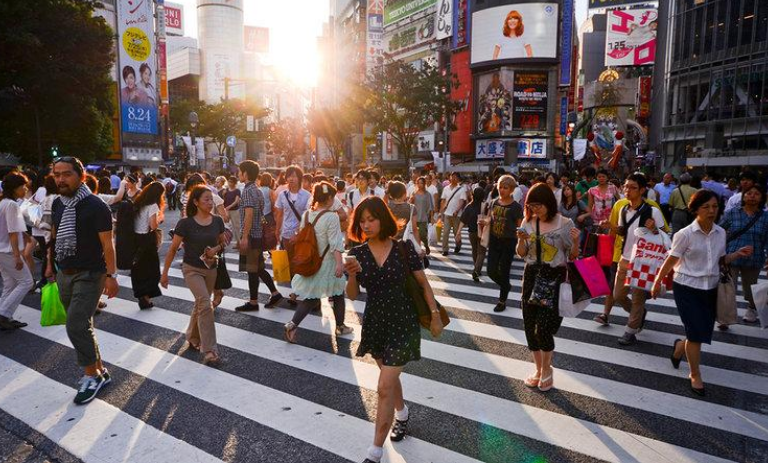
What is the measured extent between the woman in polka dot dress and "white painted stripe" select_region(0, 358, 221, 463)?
1.36 meters

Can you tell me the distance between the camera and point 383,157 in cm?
6250

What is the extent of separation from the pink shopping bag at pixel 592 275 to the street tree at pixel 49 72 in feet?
75.9

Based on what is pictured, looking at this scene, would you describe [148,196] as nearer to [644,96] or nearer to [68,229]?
[68,229]

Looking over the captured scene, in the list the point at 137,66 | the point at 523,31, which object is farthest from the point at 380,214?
the point at 137,66

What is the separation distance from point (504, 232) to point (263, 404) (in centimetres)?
422

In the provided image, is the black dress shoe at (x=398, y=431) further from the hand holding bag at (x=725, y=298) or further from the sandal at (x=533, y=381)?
the hand holding bag at (x=725, y=298)

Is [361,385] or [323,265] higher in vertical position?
[323,265]

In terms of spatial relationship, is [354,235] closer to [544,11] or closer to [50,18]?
[50,18]

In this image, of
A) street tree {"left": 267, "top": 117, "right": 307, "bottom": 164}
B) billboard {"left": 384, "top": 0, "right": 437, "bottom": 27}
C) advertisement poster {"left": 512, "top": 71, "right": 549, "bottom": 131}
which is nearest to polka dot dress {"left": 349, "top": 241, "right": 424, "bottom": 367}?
advertisement poster {"left": 512, "top": 71, "right": 549, "bottom": 131}

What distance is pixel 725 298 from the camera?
465cm

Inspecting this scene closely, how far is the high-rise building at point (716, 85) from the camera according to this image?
104ft

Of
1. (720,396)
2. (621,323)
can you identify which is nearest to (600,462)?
(720,396)

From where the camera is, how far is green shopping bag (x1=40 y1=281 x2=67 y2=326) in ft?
15.9

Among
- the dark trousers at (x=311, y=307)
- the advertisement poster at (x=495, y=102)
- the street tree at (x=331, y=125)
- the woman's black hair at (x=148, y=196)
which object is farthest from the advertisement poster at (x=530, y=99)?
the dark trousers at (x=311, y=307)
